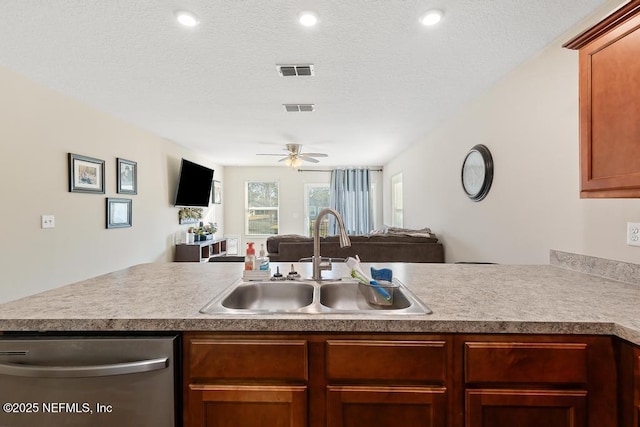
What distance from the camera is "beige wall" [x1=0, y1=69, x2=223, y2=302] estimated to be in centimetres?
246

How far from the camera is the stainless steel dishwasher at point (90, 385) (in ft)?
3.16

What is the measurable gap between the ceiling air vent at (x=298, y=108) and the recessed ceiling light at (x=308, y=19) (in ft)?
4.52

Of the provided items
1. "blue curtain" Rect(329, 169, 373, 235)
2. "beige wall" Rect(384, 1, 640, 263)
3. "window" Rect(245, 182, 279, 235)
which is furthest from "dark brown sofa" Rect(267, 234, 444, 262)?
"window" Rect(245, 182, 279, 235)

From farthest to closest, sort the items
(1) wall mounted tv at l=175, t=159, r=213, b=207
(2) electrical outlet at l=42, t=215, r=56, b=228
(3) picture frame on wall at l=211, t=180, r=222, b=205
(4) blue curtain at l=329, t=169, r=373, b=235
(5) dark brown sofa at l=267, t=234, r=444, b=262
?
(4) blue curtain at l=329, t=169, r=373, b=235
(3) picture frame on wall at l=211, t=180, r=222, b=205
(1) wall mounted tv at l=175, t=159, r=213, b=207
(5) dark brown sofa at l=267, t=234, r=444, b=262
(2) electrical outlet at l=42, t=215, r=56, b=228

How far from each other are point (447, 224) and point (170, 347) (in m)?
3.45

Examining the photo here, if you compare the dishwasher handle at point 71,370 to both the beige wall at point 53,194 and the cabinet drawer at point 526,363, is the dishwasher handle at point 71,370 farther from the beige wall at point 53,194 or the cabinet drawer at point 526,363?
the beige wall at point 53,194

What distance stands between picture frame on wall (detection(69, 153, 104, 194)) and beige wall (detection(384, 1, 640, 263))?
159 inches

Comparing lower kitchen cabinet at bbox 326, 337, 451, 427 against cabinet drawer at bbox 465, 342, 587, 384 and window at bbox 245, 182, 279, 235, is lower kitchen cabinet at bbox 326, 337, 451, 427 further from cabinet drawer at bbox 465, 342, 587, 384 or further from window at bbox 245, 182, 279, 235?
window at bbox 245, 182, 279, 235

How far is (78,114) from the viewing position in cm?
315

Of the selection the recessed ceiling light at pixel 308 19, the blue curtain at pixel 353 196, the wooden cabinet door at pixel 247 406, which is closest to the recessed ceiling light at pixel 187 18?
the recessed ceiling light at pixel 308 19

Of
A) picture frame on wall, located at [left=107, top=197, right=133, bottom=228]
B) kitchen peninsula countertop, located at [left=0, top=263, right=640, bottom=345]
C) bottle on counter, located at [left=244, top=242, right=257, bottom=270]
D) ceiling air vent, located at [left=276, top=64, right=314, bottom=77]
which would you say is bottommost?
kitchen peninsula countertop, located at [left=0, top=263, right=640, bottom=345]

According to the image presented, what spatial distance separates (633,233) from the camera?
149 cm

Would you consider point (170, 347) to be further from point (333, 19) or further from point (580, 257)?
point (580, 257)

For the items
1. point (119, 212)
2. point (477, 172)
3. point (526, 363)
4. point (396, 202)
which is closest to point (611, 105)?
point (526, 363)
